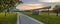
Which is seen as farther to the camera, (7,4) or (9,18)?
(7,4)

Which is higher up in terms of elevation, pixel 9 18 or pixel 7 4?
pixel 7 4

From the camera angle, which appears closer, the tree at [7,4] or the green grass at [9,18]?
the green grass at [9,18]

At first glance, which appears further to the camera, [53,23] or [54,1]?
[54,1]

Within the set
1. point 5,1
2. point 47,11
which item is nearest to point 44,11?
point 47,11

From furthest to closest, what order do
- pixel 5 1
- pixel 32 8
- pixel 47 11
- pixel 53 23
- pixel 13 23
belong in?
pixel 5 1, pixel 13 23, pixel 32 8, pixel 47 11, pixel 53 23

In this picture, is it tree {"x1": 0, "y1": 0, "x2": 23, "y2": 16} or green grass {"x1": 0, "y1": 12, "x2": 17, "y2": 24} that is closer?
green grass {"x1": 0, "y1": 12, "x2": 17, "y2": 24}

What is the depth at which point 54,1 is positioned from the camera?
3.85 m

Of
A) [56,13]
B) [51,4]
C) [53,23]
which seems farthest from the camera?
[51,4]

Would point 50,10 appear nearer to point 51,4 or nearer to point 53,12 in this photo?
point 53,12

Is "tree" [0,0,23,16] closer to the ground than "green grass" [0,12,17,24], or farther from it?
farther from it

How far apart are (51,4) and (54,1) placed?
19cm

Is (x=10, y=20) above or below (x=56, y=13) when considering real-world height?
below

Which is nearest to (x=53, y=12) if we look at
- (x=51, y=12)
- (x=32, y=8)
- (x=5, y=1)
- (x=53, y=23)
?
(x=51, y=12)

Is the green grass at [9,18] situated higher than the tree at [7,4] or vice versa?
the tree at [7,4]
